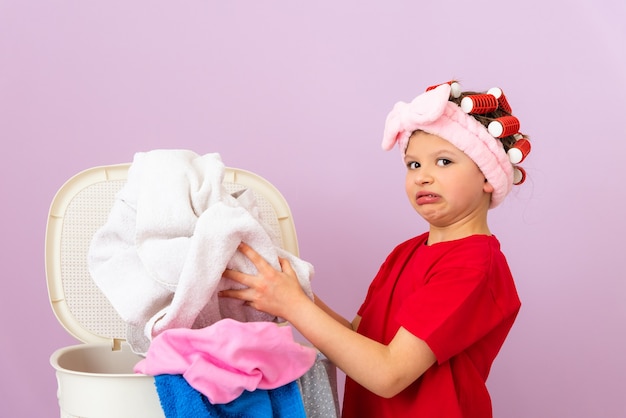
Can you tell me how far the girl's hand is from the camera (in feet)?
3.70

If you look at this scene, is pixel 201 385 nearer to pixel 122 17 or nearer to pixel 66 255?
pixel 66 255

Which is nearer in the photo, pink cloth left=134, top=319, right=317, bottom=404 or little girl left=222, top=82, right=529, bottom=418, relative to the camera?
pink cloth left=134, top=319, right=317, bottom=404

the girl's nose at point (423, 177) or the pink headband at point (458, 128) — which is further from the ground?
the pink headband at point (458, 128)

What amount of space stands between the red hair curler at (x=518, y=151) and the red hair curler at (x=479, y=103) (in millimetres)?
77

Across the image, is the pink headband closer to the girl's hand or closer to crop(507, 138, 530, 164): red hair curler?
crop(507, 138, 530, 164): red hair curler

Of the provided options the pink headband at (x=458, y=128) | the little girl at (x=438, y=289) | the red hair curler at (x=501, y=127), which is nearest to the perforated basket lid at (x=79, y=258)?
the little girl at (x=438, y=289)

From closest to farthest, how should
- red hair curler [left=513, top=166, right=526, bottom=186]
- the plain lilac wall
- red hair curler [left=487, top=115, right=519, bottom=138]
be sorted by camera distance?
red hair curler [left=487, top=115, right=519, bottom=138] < red hair curler [left=513, top=166, right=526, bottom=186] < the plain lilac wall

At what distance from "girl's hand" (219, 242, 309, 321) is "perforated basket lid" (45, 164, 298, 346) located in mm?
394

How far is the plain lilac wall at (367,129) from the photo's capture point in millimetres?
1849

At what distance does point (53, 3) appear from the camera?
5.97ft

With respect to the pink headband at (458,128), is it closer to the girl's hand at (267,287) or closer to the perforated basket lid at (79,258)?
the girl's hand at (267,287)

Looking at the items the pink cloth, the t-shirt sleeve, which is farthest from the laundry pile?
the t-shirt sleeve

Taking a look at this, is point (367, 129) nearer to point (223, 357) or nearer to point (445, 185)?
point (445, 185)

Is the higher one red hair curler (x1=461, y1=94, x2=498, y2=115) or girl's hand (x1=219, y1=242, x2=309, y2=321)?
red hair curler (x1=461, y1=94, x2=498, y2=115)
